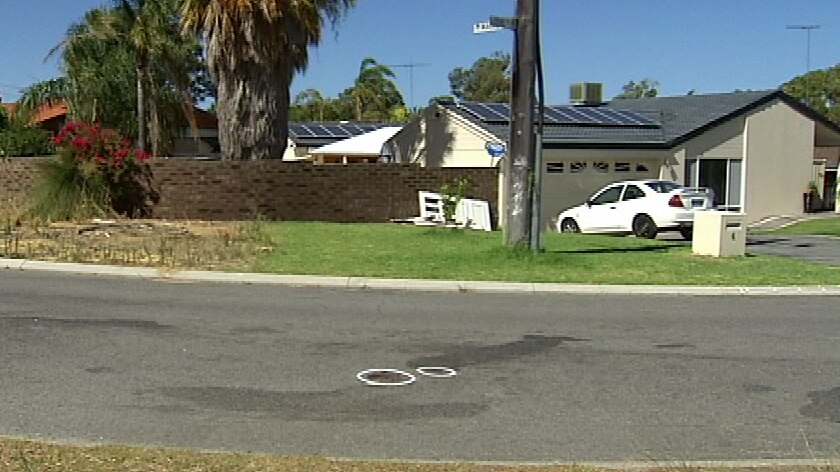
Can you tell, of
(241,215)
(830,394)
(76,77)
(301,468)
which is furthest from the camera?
(76,77)

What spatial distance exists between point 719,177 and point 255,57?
52.8 ft

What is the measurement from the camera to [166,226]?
2208 cm

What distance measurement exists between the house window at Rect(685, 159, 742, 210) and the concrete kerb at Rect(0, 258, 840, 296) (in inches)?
670

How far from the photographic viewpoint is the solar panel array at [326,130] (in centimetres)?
4516

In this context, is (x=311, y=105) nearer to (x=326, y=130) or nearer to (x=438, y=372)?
(x=326, y=130)

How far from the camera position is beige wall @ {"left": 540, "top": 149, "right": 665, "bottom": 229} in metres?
28.9

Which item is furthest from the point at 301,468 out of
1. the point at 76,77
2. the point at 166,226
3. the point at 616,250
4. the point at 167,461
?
the point at 76,77

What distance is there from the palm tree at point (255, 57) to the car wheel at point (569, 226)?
7996 mm

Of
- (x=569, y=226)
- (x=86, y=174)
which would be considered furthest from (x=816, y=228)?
(x=86, y=174)

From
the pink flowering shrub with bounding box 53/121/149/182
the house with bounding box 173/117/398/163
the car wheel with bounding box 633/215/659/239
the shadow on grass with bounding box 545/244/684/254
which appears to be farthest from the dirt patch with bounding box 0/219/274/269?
the house with bounding box 173/117/398/163

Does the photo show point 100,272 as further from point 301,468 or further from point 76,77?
point 76,77

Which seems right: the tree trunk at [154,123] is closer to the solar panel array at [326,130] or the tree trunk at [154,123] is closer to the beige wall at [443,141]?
the solar panel array at [326,130]

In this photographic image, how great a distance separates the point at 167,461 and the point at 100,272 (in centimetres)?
992

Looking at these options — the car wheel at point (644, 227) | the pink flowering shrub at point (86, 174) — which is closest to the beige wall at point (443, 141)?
the car wheel at point (644, 227)
